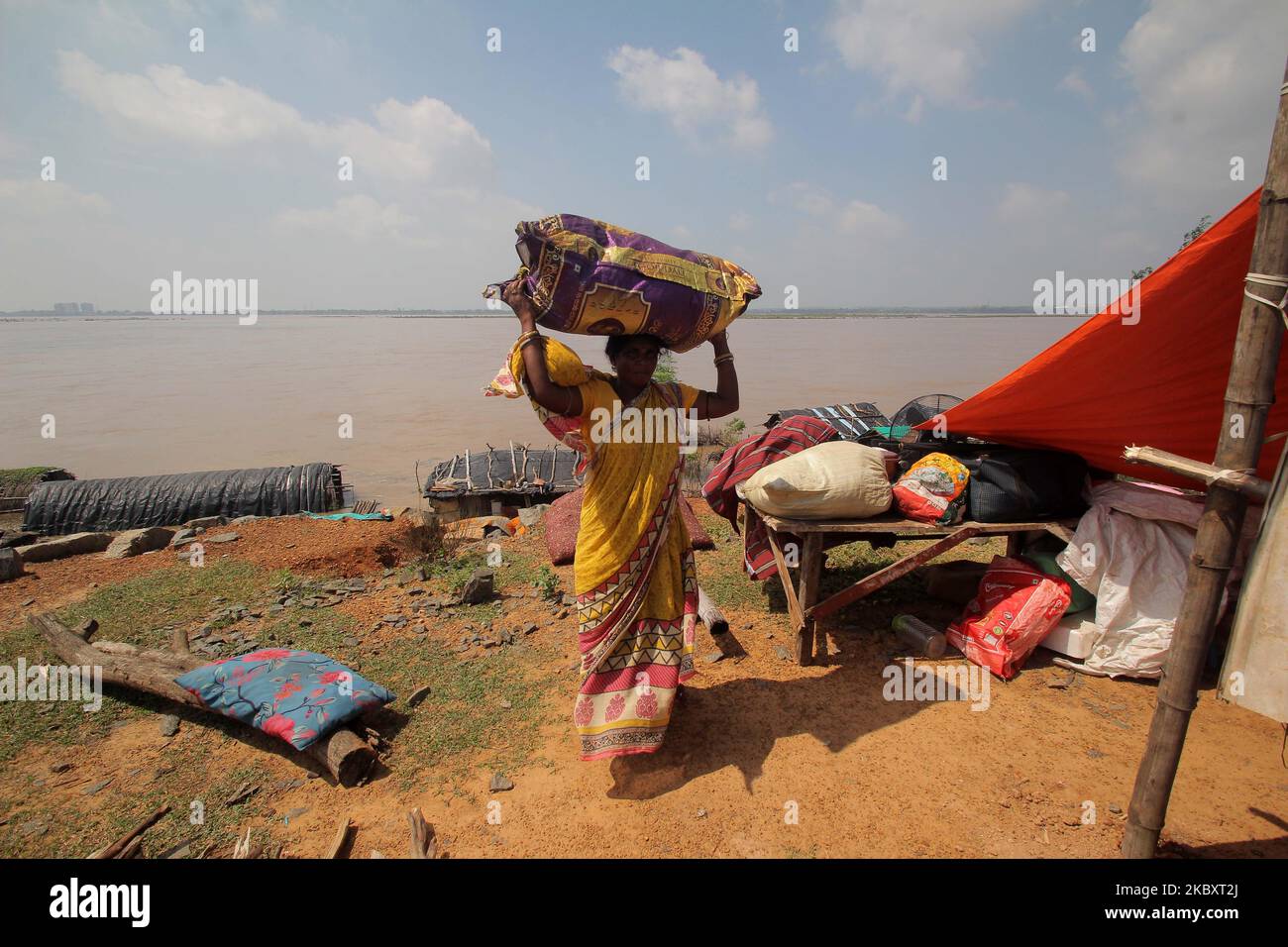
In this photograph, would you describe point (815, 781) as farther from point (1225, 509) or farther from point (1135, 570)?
point (1135, 570)

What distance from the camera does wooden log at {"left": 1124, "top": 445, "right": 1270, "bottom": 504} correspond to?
196 centimetres

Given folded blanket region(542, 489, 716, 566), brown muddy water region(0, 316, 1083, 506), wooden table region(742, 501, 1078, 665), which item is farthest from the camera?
brown muddy water region(0, 316, 1083, 506)

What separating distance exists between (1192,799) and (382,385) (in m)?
29.4

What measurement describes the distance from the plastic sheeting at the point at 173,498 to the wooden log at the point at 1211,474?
11.6 metres

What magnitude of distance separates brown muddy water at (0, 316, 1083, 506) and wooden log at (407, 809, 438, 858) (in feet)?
38.2

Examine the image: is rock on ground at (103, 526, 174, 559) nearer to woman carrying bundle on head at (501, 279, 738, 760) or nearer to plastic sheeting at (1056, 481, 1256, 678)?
woman carrying bundle on head at (501, 279, 738, 760)

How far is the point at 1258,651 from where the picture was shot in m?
1.96

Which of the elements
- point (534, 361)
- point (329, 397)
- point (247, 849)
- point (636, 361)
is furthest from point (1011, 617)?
point (329, 397)

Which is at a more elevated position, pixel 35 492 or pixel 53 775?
pixel 35 492

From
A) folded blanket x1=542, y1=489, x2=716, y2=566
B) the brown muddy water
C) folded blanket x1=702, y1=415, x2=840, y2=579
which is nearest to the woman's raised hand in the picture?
folded blanket x1=702, y1=415, x2=840, y2=579

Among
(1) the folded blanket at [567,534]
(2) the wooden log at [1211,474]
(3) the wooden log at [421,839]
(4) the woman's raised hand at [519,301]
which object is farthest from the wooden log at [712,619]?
(2) the wooden log at [1211,474]
